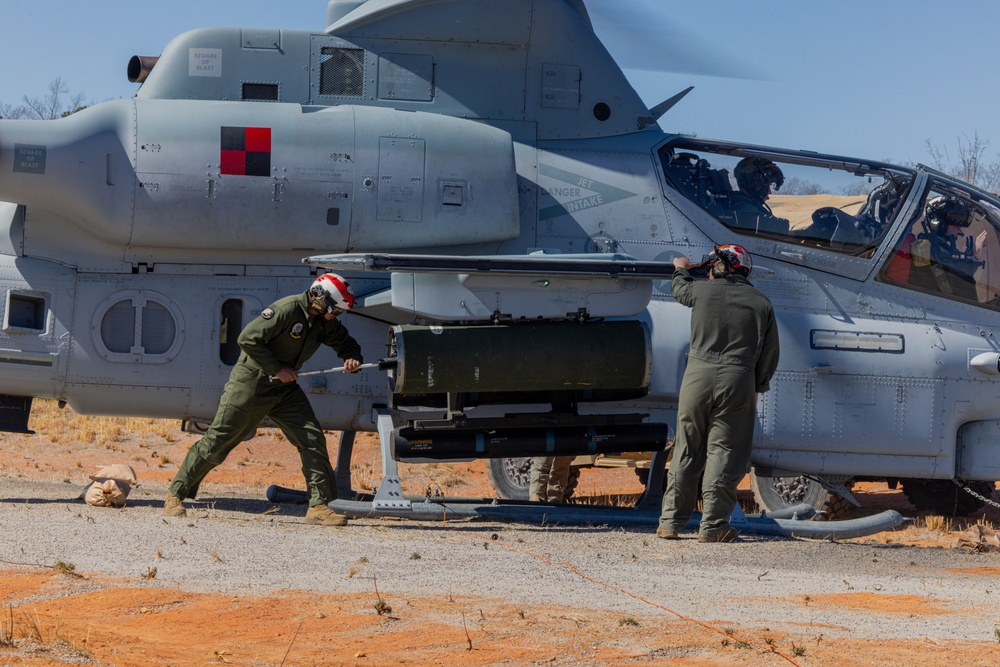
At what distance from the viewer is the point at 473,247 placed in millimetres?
9375

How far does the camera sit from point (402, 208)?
9.10 metres

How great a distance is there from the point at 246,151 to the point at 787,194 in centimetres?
443

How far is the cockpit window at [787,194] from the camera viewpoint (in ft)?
31.6

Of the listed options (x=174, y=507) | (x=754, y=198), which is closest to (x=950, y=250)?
(x=754, y=198)

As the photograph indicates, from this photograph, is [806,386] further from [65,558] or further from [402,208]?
[65,558]

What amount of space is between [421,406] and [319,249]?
1471 mm

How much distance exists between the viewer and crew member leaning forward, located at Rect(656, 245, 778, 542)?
817cm

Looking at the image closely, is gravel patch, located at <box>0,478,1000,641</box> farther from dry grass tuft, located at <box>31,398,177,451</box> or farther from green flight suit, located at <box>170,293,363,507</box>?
dry grass tuft, located at <box>31,398,177,451</box>

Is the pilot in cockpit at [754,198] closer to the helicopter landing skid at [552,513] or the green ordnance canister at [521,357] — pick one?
A: the green ordnance canister at [521,357]

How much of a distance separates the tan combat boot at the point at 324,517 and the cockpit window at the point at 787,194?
3.84m

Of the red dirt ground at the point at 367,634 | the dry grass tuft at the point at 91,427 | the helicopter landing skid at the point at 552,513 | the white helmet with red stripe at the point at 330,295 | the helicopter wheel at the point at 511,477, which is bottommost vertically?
the dry grass tuft at the point at 91,427

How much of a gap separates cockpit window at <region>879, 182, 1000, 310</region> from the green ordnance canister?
2480mm

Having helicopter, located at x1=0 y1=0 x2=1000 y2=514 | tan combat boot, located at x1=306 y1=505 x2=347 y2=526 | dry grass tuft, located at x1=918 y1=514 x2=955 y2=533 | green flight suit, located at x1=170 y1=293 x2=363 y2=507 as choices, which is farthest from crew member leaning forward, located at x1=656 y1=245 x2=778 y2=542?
dry grass tuft, located at x1=918 y1=514 x2=955 y2=533

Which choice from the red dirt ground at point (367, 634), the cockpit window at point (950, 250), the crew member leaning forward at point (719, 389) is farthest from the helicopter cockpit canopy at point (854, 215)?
the red dirt ground at point (367, 634)
